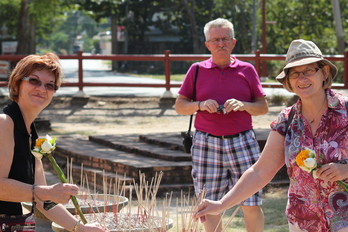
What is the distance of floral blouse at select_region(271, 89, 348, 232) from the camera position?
10.1ft

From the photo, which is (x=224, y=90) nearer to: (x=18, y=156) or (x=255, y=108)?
(x=255, y=108)

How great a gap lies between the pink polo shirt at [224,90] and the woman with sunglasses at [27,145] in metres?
1.59

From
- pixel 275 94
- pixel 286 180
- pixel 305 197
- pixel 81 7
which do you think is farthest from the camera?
pixel 81 7

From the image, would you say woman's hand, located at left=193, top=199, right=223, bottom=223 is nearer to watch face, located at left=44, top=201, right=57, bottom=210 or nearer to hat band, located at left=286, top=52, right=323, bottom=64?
watch face, located at left=44, top=201, right=57, bottom=210

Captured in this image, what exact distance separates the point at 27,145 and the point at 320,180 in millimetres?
1334

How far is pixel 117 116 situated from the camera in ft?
50.3

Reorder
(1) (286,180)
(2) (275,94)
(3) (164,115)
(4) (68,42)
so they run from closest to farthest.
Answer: (1) (286,180) → (3) (164,115) → (2) (275,94) → (4) (68,42)

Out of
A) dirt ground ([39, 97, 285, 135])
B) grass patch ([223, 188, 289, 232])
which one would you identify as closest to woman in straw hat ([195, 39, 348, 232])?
grass patch ([223, 188, 289, 232])

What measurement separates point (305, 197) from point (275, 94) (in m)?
13.1

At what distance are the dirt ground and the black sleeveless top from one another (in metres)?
9.35

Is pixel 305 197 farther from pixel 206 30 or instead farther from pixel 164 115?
pixel 164 115

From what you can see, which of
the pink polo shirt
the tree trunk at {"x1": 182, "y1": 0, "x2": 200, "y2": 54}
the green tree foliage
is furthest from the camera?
the tree trunk at {"x1": 182, "y1": 0, "x2": 200, "y2": 54}

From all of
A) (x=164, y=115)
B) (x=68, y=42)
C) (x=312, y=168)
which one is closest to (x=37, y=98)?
(x=312, y=168)

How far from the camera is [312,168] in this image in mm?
2924
